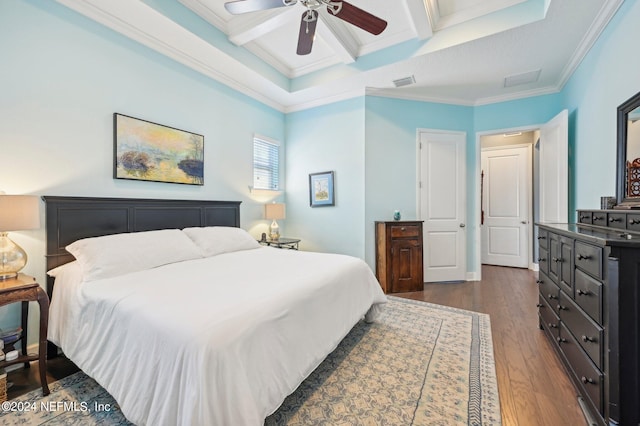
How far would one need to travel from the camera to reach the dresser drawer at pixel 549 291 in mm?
2055

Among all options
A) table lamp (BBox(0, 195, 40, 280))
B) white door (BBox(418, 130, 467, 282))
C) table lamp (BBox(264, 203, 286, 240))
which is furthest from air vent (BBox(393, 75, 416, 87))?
table lamp (BBox(0, 195, 40, 280))

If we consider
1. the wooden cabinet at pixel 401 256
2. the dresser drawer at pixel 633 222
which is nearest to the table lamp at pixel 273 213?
the wooden cabinet at pixel 401 256

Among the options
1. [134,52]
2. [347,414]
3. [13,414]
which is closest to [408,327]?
[347,414]

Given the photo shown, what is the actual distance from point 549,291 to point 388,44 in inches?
123

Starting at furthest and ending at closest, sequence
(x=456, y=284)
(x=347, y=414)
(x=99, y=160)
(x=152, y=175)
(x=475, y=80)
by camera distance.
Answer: (x=456, y=284) → (x=475, y=80) → (x=152, y=175) → (x=99, y=160) → (x=347, y=414)

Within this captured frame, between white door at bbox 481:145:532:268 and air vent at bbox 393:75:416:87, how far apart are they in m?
2.99

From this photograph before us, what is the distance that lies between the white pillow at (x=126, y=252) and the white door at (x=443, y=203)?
134 inches

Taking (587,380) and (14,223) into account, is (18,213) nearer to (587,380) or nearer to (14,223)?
(14,223)

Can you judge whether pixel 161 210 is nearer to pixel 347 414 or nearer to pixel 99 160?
pixel 99 160

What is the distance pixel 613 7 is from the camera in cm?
219

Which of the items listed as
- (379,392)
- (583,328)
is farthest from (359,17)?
(379,392)

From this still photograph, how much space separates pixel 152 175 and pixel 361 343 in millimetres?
2710

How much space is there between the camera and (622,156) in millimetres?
2059

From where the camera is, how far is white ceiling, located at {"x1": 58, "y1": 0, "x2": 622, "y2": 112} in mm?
2467
